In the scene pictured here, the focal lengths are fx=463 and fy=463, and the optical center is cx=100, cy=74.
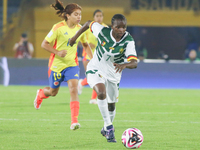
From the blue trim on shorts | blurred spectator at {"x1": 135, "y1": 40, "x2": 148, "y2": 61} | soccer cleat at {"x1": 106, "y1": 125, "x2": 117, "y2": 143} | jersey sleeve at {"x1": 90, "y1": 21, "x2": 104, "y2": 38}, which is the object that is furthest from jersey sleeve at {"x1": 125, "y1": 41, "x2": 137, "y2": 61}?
blurred spectator at {"x1": 135, "y1": 40, "x2": 148, "y2": 61}

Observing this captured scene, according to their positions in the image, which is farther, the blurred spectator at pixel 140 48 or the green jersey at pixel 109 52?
the blurred spectator at pixel 140 48

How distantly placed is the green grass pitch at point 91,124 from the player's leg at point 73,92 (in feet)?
0.57

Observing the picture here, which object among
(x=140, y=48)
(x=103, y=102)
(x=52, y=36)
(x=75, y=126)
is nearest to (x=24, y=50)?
(x=140, y=48)

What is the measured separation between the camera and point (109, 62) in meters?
6.87

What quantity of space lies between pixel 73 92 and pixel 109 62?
127 centimetres

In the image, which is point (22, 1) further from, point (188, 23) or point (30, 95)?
point (30, 95)

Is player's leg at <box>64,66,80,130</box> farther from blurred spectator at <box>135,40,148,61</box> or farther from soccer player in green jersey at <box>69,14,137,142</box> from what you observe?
blurred spectator at <box>135,40,148,61</box>

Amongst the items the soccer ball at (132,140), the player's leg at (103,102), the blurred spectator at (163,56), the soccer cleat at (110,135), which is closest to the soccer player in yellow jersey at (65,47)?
the player's leg at (103,102)

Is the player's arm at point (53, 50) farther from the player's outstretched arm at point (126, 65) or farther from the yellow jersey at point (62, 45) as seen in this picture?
the player's outstretched arm at point (126, 65)

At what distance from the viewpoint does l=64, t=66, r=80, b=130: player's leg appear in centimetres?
753

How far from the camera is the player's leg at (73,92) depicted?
24.7 ft

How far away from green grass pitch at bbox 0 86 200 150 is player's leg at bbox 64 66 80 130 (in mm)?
174

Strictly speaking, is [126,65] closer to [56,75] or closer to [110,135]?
[110,135]

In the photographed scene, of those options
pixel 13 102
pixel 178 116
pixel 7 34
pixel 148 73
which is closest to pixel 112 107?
pixel 178 116
